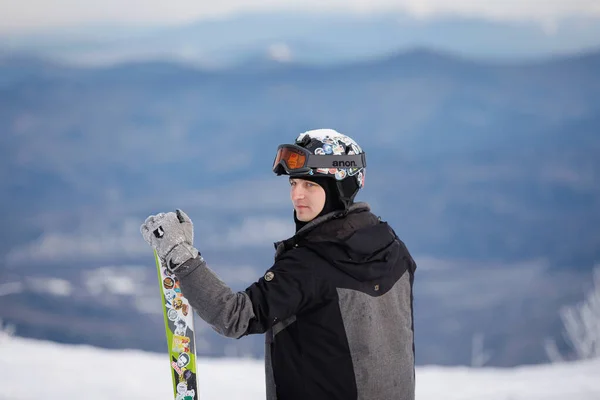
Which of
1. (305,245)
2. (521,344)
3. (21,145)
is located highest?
(21,145)

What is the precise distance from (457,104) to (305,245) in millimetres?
7750

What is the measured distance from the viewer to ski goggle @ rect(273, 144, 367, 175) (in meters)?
1.90

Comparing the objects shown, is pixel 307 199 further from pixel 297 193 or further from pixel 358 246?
pixel 358 246

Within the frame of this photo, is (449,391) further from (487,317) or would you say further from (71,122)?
(71,122)

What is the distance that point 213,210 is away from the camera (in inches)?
355

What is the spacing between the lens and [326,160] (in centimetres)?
191

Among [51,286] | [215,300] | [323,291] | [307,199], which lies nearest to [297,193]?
[307,199]

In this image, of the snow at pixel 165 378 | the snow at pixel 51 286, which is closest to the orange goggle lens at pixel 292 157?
the snow at pixel 165 378

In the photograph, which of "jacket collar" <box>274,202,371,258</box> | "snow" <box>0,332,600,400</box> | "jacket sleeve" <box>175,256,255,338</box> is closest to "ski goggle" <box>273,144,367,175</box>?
"jacket collar" <box>274,202,371,258</box>

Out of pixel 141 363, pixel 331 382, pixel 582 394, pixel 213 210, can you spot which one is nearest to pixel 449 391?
pixel 582 394

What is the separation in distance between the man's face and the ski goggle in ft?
0.15

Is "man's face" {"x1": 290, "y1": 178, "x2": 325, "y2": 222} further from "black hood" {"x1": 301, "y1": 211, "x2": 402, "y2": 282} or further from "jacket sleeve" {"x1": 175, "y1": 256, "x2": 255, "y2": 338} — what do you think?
"jacket sleeve" {"x1": 175, "y1": 256, "x2": 255, "y2": 338}

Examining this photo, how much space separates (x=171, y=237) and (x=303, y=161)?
0.41m

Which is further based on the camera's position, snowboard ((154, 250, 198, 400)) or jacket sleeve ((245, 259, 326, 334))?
snowboard ((154, 250, 198, 400))
